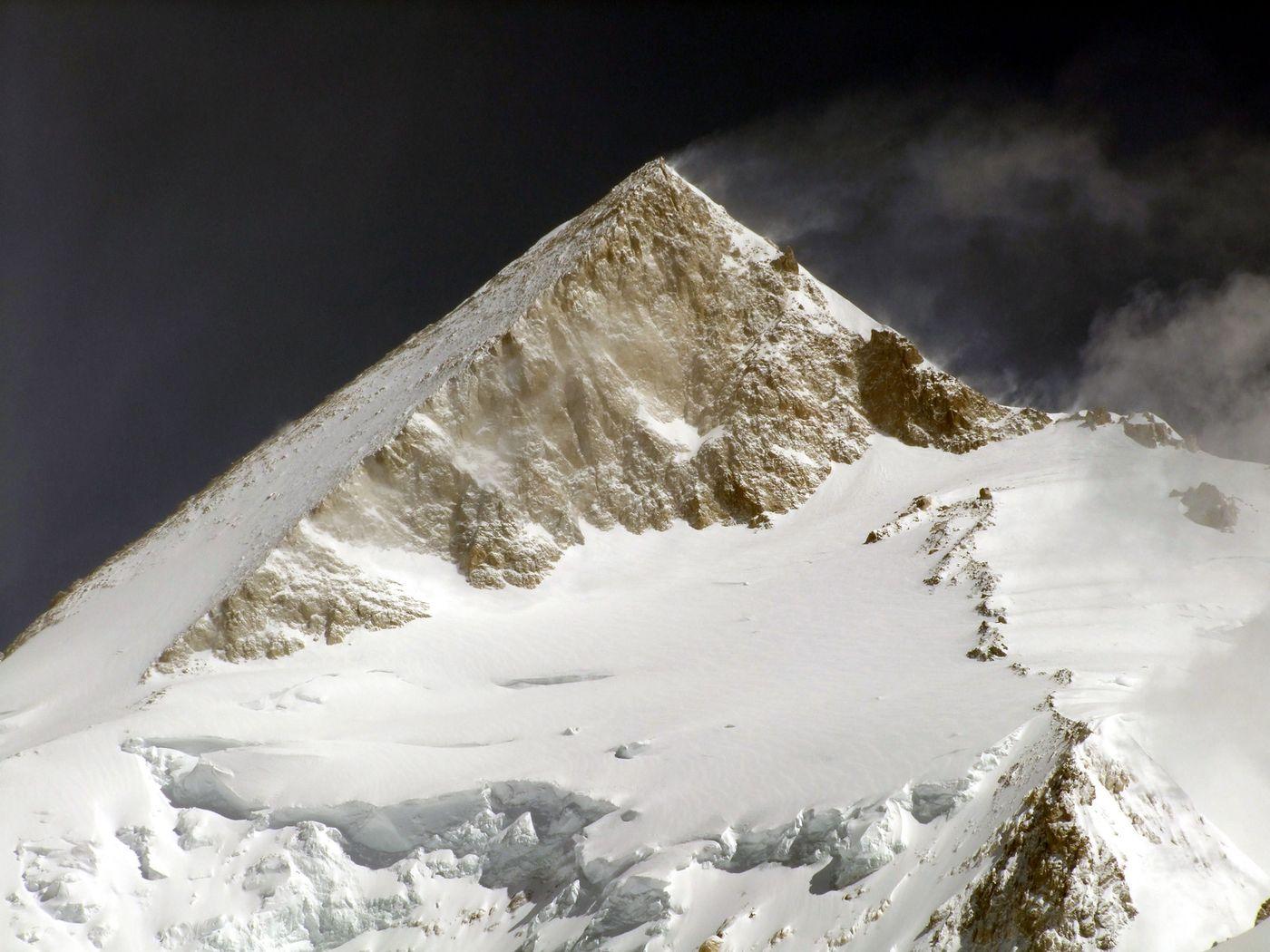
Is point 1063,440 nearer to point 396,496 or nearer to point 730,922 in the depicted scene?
point 396,496

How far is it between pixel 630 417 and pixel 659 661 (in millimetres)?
28788

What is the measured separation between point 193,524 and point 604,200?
140 ft

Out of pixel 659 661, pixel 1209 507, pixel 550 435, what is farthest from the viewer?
Answer: pixel 550 435

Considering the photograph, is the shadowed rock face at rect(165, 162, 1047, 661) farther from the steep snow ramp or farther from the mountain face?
the mountain face

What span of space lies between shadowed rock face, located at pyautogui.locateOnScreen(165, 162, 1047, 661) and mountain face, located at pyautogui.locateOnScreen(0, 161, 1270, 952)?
0.92ft

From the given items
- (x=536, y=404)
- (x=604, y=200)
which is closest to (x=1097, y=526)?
(x=536, y=404)

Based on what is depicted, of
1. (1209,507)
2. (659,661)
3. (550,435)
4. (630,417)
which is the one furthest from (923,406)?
(659,661)

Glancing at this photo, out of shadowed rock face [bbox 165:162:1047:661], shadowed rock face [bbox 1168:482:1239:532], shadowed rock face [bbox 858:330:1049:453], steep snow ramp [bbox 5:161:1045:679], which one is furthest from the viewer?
shadowed rock face [bbox 858:330:1049:453]

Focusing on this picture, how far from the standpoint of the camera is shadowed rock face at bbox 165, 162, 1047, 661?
6844 cm

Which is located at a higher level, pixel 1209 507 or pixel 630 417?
pixel 1209 507

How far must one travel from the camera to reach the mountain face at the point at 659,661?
32.8m

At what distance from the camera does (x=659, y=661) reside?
54.8 metres

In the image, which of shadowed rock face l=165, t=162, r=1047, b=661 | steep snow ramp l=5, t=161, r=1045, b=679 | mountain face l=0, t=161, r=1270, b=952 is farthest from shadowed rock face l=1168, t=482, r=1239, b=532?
steep snow ramp l=5, t=161, r=1045, b=679

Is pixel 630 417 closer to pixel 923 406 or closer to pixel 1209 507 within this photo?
pixel 923 406
